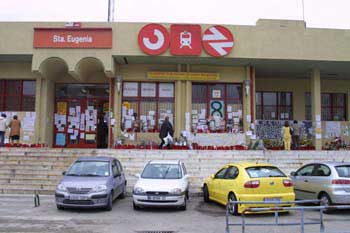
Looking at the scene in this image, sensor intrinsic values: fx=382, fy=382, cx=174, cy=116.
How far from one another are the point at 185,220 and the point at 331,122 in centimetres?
1702

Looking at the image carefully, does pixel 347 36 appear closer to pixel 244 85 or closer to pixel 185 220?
pixel 244 85

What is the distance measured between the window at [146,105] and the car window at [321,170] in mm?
10331

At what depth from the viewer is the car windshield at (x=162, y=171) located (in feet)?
38.5

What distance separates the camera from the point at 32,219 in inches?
375

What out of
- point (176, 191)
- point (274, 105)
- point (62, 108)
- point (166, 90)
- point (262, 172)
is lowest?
point (176, 191)

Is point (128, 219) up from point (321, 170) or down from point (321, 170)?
down

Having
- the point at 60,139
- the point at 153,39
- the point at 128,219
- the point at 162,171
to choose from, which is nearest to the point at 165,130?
the point at 153,39

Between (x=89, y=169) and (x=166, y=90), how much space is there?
33.0ft

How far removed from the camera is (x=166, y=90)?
21.2 metres

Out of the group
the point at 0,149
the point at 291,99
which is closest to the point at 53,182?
the point at 0,149

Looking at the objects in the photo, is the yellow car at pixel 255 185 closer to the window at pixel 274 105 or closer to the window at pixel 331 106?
the window at pixel 274 105

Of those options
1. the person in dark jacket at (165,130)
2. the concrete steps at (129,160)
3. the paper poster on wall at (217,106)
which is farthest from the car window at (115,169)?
the paper poster on wall at (217,106)

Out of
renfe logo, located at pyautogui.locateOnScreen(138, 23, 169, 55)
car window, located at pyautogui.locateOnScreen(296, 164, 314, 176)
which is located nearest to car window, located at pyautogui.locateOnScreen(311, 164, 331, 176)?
car window, located at pyautogui.locateOnScreen(296, 164, 314, 176)

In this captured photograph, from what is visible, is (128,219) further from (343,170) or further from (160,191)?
(343,170)
